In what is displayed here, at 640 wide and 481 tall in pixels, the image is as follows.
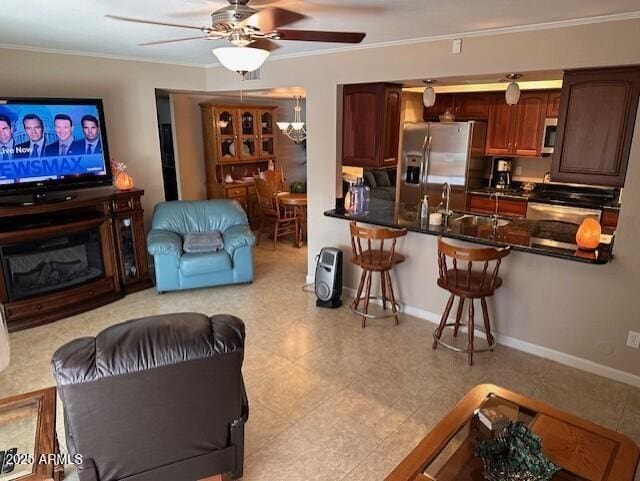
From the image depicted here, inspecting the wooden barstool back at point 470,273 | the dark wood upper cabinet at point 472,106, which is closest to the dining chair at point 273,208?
the dark wood upper cabinet at point 472,106

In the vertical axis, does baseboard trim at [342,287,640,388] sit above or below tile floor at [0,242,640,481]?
above

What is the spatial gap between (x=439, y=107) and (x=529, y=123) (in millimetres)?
1242

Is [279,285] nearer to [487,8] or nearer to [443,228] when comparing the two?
[443,228]

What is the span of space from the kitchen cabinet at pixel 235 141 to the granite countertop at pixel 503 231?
9.33ft

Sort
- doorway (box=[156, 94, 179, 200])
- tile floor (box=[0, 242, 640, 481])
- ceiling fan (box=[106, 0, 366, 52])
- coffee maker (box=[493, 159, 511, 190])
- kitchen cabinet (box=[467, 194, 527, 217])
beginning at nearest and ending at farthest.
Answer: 1. ceiling fan (box=[106, 0, 366, 52])
2. tile floor (box=[0, 242, 640, 481])
3. kitchen cabinet (box=[467, 194, 527, 217])
4. coffee maker (box=[493, 159, 511, 190])
5. doorway (box=[156, 94, 179, 200])

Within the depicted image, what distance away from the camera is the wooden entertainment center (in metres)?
3.85

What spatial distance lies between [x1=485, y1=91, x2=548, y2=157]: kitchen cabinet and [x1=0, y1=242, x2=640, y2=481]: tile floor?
300 cm

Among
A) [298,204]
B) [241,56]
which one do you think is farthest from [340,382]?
[298,204]

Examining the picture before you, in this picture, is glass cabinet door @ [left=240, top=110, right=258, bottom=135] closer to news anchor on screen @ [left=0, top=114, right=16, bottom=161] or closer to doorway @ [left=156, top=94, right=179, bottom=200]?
doorway @ [left=156, top=94, right=179, bottom=200]

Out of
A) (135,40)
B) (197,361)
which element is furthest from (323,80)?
(197,361)

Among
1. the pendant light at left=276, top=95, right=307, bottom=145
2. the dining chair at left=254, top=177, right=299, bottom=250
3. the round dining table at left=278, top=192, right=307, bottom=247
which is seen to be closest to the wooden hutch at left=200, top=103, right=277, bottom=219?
the pendant light at left=276, top=95, right=307, bottom=145

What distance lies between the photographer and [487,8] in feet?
8.50

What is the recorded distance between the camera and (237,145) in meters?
6.80

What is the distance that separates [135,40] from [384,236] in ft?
8.80
